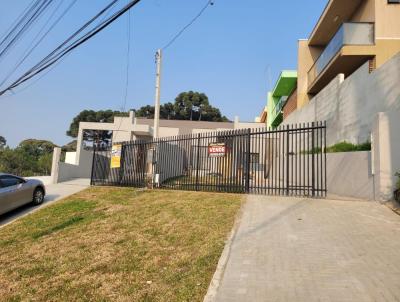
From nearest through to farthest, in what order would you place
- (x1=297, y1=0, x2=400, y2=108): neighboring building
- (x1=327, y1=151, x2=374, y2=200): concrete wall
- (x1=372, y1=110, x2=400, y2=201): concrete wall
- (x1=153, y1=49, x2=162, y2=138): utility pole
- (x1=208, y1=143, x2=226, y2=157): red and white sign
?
(x1=372, y1=110, x2=400, y2=201): concrete wall, (x1=327, y1=151, x2=374, y2=200): concrete wall, (x1=208, y1=143, x2=226, y2=157): red and white sign, (x1=297, y1=0, x2=400, y2=108): neighboring building, (x1=153, y1=49, x2=162, y2=138): utility pole

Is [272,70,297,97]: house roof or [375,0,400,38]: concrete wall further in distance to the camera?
[272,70,297,97]: house roof

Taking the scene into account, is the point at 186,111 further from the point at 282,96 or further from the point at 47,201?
the point at 47,201

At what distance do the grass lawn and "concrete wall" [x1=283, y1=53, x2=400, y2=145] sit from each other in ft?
16.2

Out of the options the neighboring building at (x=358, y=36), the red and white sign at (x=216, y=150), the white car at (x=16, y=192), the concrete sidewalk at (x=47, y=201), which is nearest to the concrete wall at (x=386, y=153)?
the red and white sign at (x=216, y=150)

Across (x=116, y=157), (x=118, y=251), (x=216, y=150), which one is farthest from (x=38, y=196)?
(x=118, y=251)

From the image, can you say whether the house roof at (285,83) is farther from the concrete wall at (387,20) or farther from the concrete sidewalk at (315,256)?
the concrete sidewalk at (315,256)

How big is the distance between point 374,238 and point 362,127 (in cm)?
582

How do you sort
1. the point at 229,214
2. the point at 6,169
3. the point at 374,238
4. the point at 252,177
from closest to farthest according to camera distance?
the point at 374,238, the point at 229,214, the point at 252,177, the point at 6,169

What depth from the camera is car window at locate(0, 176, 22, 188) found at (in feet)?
35.4

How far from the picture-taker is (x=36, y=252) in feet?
21.2

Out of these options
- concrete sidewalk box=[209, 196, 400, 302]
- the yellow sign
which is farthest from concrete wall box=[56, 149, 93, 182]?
concrete sidewalk box=[209, 196, 400, 302]

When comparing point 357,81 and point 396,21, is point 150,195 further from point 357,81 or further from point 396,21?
point 396,21

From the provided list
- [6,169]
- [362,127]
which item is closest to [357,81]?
[362,127]

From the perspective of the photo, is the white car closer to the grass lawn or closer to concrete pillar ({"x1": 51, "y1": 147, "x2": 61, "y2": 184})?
the grass lawn
